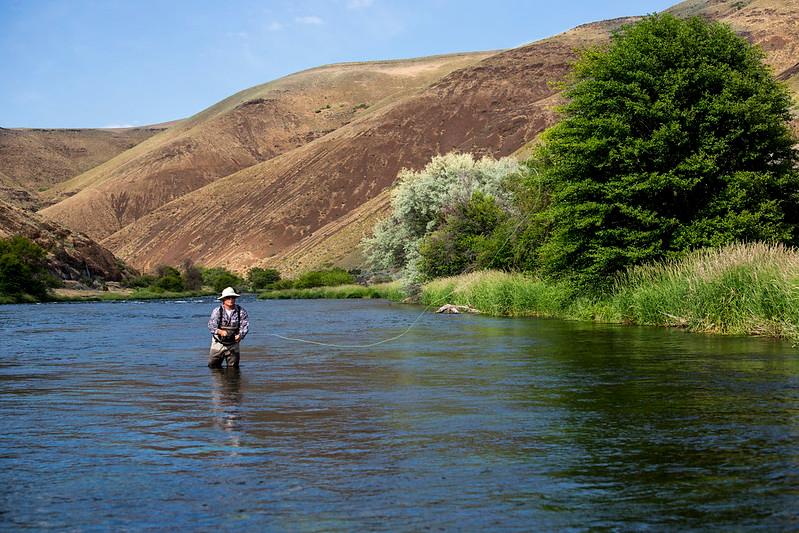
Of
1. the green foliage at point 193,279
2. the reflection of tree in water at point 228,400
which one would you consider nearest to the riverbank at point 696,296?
the reflection of tree in water at point 228,400

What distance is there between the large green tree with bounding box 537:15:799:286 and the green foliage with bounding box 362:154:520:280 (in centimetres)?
1767

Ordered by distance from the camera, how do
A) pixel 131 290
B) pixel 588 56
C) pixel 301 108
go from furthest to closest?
pixel 301 108
pixel 131 290
pixel 588 56

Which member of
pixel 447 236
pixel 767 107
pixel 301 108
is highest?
pixel 301 108

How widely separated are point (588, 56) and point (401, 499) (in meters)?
25.7

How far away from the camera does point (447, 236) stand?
42.6m

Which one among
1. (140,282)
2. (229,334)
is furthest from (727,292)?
(140,282)

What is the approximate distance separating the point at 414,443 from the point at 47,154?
585 ft

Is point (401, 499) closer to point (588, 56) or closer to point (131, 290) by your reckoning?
point (588, 56)

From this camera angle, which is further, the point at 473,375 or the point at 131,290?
the point at 131,290

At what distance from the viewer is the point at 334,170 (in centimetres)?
11044

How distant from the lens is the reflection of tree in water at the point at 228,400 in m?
9.18

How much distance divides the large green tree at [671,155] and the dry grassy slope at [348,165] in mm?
69253

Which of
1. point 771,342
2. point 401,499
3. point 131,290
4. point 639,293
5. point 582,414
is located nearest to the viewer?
point 401,499

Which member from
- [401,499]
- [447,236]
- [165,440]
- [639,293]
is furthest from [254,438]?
[447,236]
